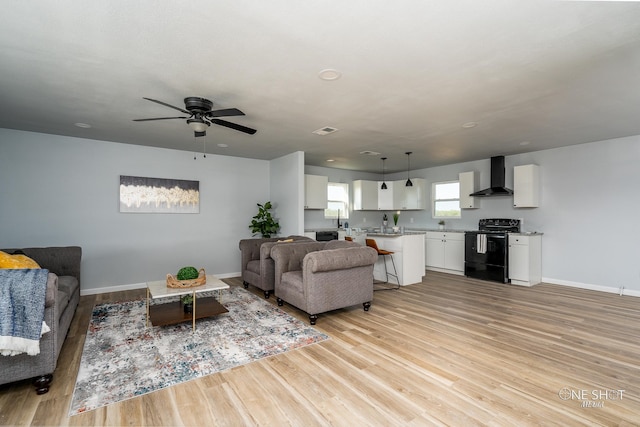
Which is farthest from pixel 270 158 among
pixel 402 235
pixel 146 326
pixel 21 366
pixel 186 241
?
pixel 21 366

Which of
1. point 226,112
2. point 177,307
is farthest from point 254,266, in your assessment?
point 226,112

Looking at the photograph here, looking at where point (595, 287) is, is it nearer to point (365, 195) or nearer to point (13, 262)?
point (365, 195)

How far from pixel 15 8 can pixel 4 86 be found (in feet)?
5.26

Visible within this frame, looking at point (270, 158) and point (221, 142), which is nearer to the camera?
point (221, 142)

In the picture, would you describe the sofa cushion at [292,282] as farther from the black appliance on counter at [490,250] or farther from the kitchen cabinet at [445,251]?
the kitchen cabinet at [445,251]

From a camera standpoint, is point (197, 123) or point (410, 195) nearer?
point (197, 123)

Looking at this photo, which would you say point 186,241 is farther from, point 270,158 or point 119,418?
point 119,418

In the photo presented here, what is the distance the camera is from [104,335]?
319 cm

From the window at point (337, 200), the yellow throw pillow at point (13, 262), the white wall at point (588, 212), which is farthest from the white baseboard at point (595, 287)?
the yellow throw pillow at point (13, 262)

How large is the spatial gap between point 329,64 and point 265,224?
13.5 feet

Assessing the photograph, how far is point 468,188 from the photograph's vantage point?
6562mm

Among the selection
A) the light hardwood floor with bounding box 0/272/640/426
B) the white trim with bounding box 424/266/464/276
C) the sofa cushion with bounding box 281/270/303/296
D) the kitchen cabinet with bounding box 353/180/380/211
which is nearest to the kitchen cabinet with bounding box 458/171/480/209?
the white trim with bounding box 424/266/464/276

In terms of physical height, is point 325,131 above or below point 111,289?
above

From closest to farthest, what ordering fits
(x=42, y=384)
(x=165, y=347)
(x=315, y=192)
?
(x=42, y=384)
(x=165, y=347)
(x=315, y=192)
